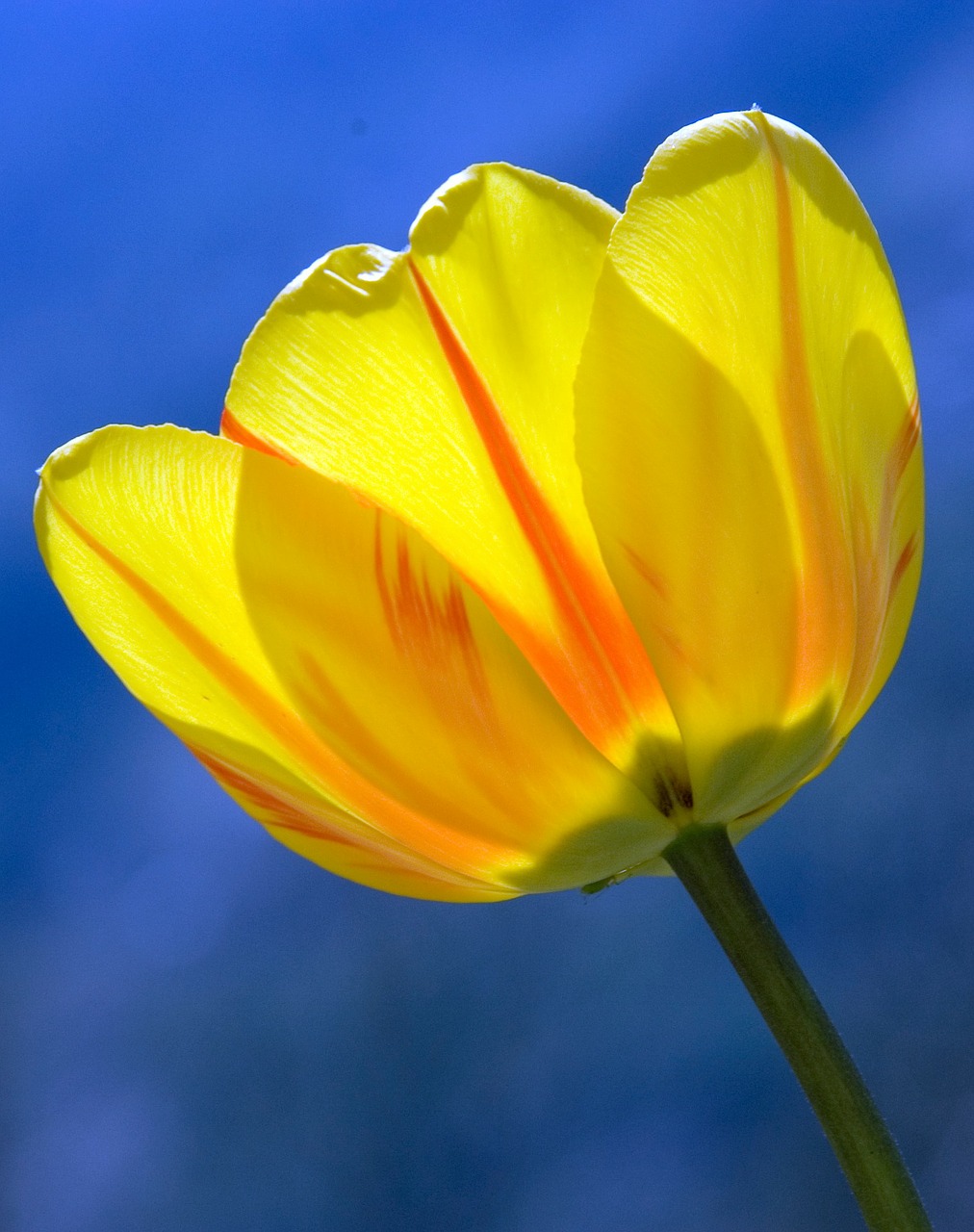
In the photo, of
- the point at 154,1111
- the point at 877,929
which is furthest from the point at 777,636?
the point at 154,1111

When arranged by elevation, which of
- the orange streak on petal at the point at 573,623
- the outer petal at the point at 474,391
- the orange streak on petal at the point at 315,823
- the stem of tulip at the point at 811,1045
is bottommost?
the stem of tulip at the point at 811,1045

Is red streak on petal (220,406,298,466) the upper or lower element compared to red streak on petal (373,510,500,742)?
upper

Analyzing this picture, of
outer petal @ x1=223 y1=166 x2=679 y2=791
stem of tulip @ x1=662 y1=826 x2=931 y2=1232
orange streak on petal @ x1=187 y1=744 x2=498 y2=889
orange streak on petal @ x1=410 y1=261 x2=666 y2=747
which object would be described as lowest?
stem of tulip @ x1=662 y1=826 x2=931 y2=1232

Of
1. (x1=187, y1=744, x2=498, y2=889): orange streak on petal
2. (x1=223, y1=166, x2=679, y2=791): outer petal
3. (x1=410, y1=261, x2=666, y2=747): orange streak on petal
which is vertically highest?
(x1=223, y1=166, x2=679, y2=791): outer petal
